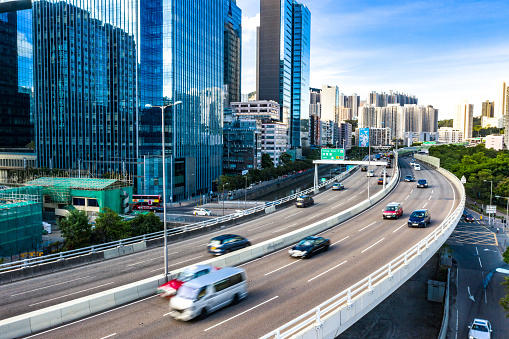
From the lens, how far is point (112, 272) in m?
24.3

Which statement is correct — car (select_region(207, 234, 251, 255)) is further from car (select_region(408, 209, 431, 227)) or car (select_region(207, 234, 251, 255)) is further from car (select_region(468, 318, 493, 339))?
car (select_region(468, 318, 493, 339))

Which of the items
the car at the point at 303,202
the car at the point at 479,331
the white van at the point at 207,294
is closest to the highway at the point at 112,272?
the car at the point at 303,202

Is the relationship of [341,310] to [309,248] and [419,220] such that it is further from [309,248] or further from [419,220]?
[419,220]

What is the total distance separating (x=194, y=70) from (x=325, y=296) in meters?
88.4

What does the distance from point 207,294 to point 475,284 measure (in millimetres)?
37296

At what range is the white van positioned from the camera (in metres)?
16.2

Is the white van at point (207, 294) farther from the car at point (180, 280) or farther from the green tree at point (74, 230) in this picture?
the green tree at point (74, 230)

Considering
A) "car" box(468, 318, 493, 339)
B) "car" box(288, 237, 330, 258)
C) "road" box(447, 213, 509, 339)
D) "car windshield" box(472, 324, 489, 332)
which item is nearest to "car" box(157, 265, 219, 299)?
"car" box(288, 237, 330, 258)

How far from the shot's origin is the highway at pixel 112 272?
19828 millimetres

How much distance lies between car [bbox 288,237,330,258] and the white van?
8.06 metres

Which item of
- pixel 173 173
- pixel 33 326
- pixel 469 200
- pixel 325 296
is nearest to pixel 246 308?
pixel 325 296

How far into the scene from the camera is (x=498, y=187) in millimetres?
88688

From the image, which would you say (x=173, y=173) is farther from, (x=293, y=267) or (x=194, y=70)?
(x=293, y=267)

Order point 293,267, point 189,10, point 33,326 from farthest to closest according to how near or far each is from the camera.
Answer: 1. point 189,10
2. point 293,267
3. point 33,326
